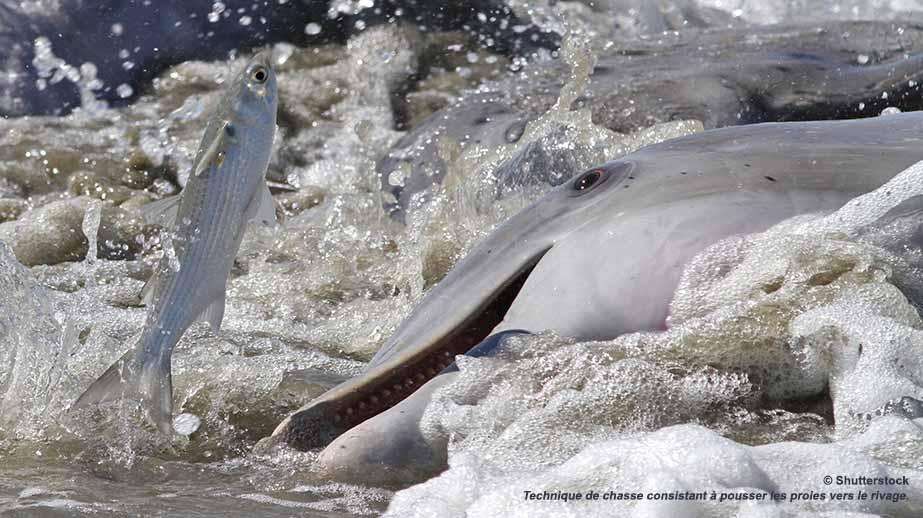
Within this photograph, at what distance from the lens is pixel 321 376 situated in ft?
9.84

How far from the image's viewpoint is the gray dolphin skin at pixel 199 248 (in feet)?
8.09

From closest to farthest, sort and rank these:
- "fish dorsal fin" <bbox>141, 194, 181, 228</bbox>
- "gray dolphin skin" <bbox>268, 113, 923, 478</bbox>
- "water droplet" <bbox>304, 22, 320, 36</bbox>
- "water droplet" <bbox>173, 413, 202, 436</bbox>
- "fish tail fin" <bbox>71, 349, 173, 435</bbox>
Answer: "gray dolphin skin" <bbox>268, 113, 923, 478</bbox> < "fish tail fin" <bbox>71, 349, 173, 435</bbox> < "fish dorsal fin" <bbox>141, 194, 181, 228</bbox> < "water droplet" <bbox>173, 413, 202, 436</bbox> < "water droplet" <bbox>304, 22, 320, 36</bbox>

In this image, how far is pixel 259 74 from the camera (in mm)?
2580

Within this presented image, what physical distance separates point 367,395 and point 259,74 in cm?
75

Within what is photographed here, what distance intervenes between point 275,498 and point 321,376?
0.91 m

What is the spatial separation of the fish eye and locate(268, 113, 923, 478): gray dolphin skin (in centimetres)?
57

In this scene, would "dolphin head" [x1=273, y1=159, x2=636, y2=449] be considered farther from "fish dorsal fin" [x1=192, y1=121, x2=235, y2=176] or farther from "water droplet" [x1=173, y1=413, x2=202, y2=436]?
"fish dorsal fin" [x1=192, y1=121, x2=235, y2=176]

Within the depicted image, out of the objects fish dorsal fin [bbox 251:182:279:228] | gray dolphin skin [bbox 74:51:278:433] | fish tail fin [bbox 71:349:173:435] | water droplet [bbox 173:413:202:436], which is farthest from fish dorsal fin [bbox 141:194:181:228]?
water droplet [bbox 173:413:202:436]

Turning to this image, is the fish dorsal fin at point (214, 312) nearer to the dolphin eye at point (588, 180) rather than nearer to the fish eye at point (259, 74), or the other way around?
the fish eye at point (259, 74)

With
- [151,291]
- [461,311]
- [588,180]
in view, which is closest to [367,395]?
[461,311]

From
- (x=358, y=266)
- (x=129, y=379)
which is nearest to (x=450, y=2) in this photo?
(x=358, y=266)

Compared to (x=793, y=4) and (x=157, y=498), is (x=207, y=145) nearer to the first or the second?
(x=157, y=498)

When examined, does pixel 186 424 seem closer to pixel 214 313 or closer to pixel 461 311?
pixel 214 313

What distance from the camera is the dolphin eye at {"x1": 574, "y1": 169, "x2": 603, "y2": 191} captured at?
2.53 m
